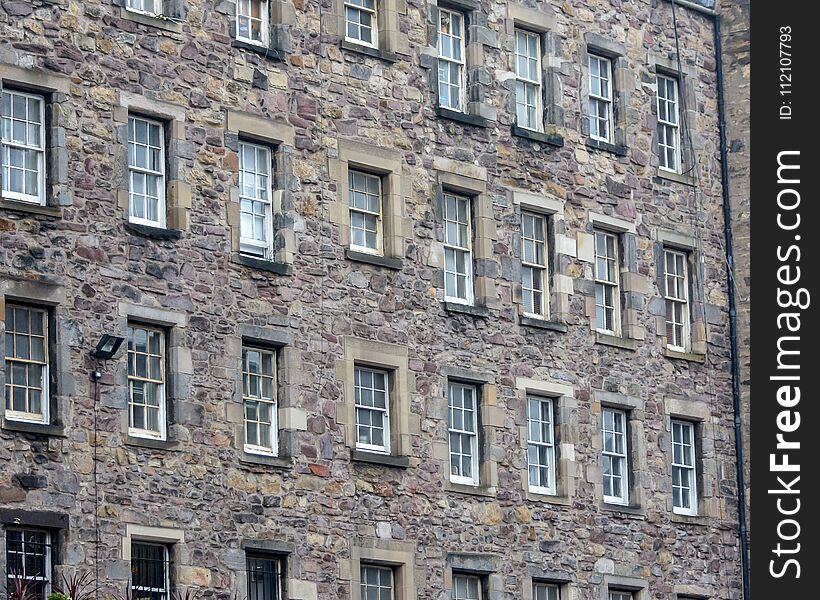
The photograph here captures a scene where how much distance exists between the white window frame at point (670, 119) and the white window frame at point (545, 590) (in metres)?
9.22

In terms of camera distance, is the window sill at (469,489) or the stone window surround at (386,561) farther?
the window sill at (469,489)

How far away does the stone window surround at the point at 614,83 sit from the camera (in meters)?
47.5

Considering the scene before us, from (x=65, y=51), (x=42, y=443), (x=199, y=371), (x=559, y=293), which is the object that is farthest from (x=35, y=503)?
(x=559, y=293)

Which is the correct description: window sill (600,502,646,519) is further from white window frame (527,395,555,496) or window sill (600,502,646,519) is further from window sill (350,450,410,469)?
window sill (350,450,410,469)

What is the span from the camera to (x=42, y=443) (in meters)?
36.8

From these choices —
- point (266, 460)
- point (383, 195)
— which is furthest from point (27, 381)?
point (383, 195)

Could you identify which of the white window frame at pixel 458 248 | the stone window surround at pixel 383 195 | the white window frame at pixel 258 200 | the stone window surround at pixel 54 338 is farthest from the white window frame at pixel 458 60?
the stone window surround at pixel 54 338

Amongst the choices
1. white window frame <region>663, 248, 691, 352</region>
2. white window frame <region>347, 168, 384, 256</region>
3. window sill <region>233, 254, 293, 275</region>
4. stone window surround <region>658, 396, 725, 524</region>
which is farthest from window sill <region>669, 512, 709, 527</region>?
window sill <region>233, 254, 293, 275</region>

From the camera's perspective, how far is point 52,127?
124 ft

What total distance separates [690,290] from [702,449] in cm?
312

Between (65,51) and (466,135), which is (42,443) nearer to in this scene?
(65,51)

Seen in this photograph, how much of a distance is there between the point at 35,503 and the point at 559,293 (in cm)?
1265

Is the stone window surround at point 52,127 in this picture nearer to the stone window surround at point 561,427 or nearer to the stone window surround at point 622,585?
the stone window surround at point 561,427

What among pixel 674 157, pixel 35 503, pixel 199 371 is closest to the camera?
pixel 35 503
